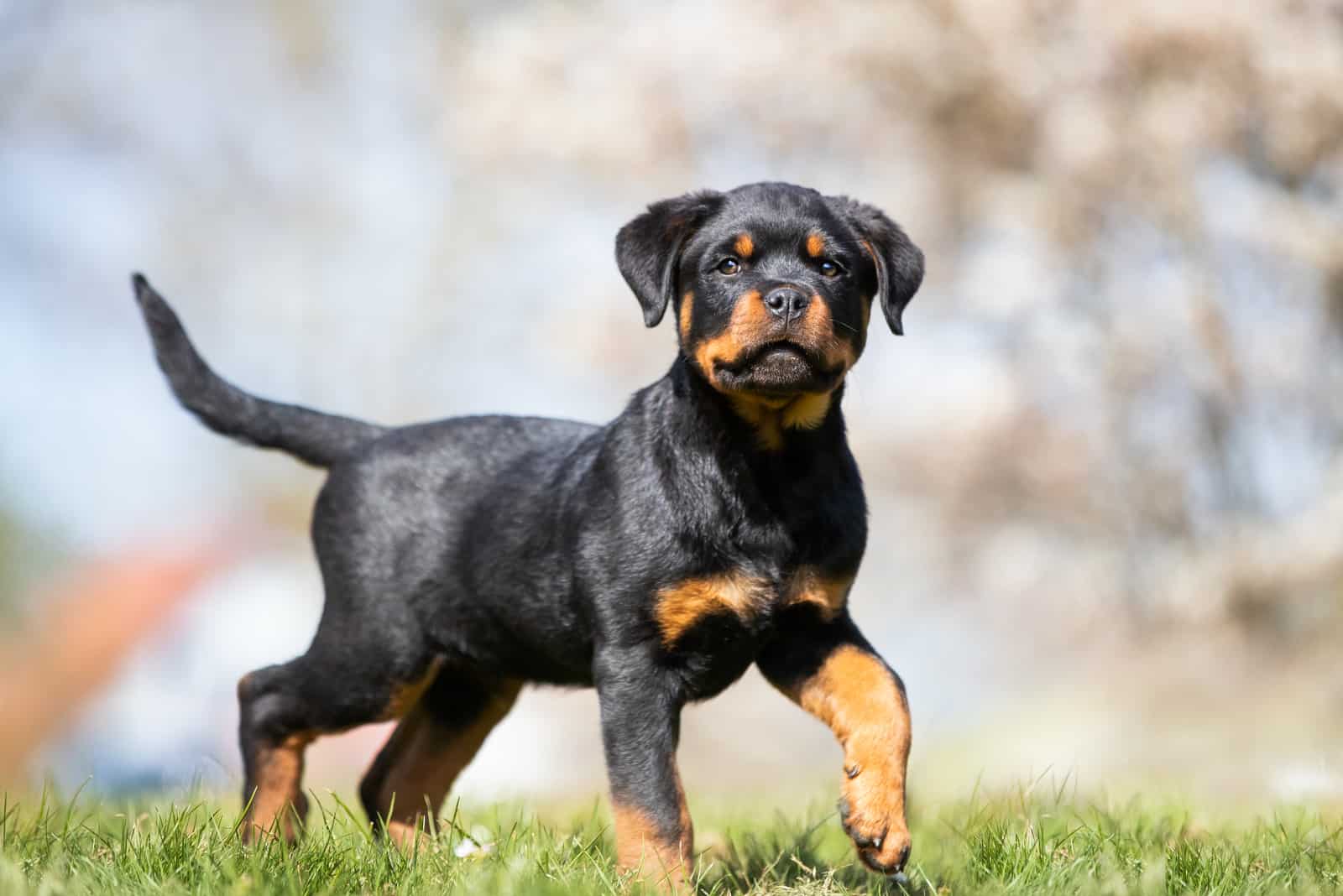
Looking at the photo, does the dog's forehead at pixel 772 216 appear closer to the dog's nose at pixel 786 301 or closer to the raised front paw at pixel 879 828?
the dog's nose at pixel 786 301

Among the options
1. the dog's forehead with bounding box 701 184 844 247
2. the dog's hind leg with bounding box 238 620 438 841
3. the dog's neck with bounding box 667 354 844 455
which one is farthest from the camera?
the dog's hind leg with bounding box 238 620 438 841

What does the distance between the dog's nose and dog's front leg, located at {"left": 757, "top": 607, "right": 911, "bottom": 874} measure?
70 centimetres

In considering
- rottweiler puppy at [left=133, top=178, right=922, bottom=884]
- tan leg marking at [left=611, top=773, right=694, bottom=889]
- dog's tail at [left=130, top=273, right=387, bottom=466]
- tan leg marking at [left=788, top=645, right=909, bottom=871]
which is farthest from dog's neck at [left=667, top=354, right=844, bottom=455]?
dog's tail at [left=130, top=273, right=387, bottom=466]

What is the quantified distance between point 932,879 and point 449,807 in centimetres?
217

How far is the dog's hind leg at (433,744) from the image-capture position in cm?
432

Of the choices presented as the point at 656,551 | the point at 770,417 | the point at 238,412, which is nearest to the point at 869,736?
the point at 656,551

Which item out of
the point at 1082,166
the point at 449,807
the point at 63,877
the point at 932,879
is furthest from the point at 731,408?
the point at 1082,166

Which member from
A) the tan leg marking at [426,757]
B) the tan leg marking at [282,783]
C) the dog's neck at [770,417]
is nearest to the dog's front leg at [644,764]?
the dog's neck at [770,417]

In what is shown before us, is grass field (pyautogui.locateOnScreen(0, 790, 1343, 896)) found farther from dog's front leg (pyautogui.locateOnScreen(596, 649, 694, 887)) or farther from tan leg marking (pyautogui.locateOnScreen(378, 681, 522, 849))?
tan leg marking (pyautogui.locateOnScreen(378, 681, 522, 849))

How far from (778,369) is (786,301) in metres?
0.16

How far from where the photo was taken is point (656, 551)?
10.8 feet

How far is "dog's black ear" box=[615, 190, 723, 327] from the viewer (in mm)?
3576

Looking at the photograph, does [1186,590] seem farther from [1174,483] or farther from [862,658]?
[862,658]

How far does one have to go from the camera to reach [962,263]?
10.1m
